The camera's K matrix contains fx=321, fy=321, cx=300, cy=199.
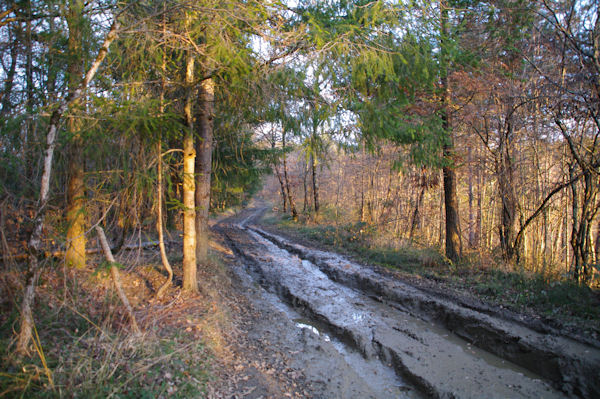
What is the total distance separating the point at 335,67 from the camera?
6008mm

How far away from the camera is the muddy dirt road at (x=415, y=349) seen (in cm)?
445

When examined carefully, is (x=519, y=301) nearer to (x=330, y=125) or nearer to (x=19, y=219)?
(x=330, y=125)

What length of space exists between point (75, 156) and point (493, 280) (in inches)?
377

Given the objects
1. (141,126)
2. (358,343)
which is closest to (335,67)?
(141,126)

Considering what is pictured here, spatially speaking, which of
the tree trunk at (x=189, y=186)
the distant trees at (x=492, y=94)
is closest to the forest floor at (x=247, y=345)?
the tree trunk at (x=189, y=186)

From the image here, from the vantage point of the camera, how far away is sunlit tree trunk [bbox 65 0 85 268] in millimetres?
5059

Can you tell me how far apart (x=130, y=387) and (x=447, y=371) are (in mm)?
4309

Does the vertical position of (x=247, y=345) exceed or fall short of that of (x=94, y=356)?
it falls short

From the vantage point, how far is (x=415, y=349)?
18.0ft

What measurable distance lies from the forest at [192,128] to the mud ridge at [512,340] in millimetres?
848

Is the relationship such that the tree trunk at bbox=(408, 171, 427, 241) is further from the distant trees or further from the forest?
the forest

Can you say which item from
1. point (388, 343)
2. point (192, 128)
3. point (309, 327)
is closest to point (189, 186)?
point (192, 128)

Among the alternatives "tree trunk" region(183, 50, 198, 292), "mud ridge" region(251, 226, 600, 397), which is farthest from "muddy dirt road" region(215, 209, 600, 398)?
"tree trunk" region(183, 50, 198, 292)

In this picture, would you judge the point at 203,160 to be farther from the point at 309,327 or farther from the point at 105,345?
the point at 105,345
